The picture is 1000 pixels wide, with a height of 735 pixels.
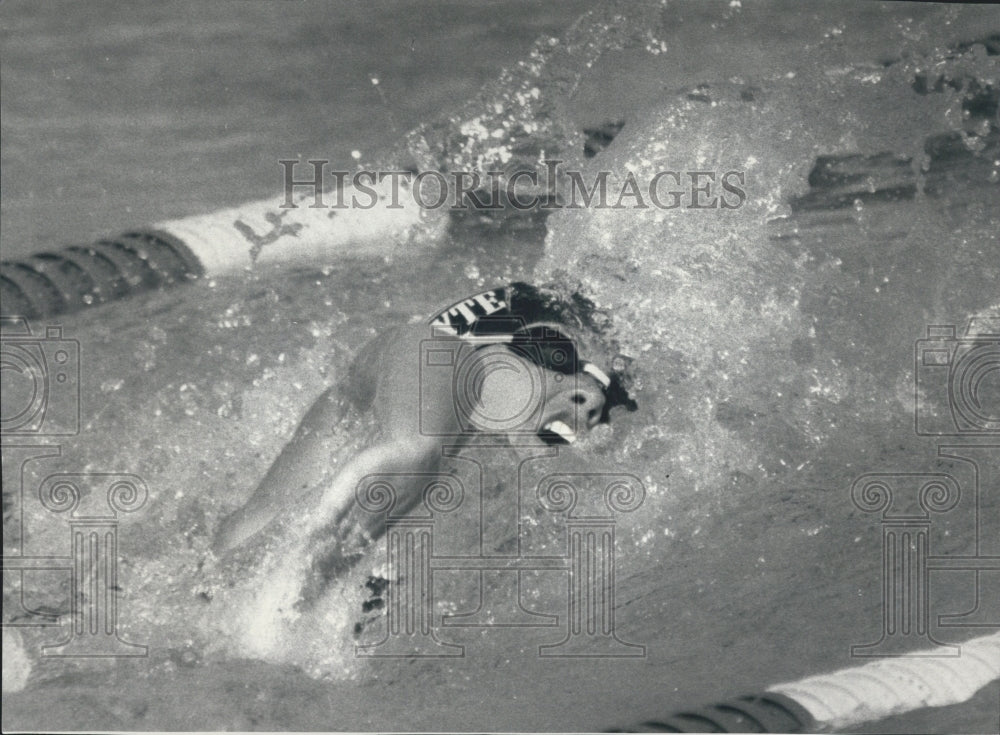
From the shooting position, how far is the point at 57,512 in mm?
1484

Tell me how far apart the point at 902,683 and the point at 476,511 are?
83 cm

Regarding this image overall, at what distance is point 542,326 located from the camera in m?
1.49

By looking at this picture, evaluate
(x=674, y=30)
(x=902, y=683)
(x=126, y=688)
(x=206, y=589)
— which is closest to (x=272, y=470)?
(x=206, y=589)

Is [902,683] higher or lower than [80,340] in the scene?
lower

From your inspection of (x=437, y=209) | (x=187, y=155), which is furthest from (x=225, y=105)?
(x=437, y=209)

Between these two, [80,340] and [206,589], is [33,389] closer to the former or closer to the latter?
[80,340]

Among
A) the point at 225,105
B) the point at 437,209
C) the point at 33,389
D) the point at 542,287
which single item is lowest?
the point at 33,389

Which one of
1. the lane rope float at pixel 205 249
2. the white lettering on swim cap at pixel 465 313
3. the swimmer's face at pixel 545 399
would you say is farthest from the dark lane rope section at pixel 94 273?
the swimmer's face at pixel 545 399
